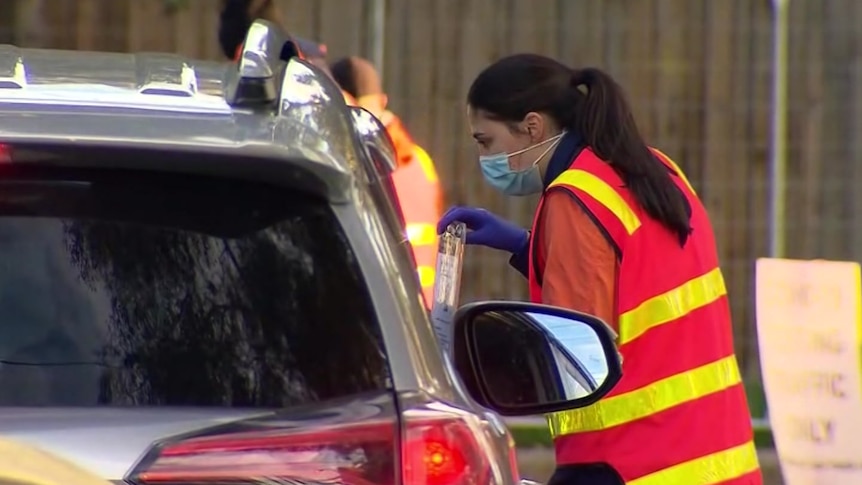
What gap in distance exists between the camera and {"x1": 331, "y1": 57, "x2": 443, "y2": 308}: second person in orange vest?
6523 millimetres

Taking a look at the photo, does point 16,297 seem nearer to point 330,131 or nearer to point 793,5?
point 330,131

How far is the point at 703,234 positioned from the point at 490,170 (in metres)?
0.67

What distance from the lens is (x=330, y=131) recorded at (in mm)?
2625

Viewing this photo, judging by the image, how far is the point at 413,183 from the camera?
21.8ft

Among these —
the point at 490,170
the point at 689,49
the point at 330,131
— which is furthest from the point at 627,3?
the point at 330,131

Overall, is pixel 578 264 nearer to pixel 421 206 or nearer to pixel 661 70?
pixel 421 206

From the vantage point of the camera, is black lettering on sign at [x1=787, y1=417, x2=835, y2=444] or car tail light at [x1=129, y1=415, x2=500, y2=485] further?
black lettering on sign at [x1=787, y1=417, x2=835, y2=444]

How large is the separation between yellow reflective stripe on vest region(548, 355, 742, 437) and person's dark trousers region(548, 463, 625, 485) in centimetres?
8

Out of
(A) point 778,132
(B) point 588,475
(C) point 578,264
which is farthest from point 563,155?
(A) point 778,132

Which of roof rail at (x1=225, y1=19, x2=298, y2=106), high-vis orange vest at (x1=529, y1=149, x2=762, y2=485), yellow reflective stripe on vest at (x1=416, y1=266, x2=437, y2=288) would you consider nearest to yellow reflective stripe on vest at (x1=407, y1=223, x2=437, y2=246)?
yellow reflective stripe on vest at (x1=416, y1=266, x2=437, y2=288)

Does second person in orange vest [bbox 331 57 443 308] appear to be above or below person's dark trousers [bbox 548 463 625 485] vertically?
above

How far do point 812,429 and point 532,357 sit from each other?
3437 millimetres

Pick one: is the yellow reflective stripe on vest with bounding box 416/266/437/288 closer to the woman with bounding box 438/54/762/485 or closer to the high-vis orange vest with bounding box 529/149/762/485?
the woman with bounding box 438/54/762/485

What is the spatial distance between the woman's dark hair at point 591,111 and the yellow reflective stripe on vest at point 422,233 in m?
2.30
